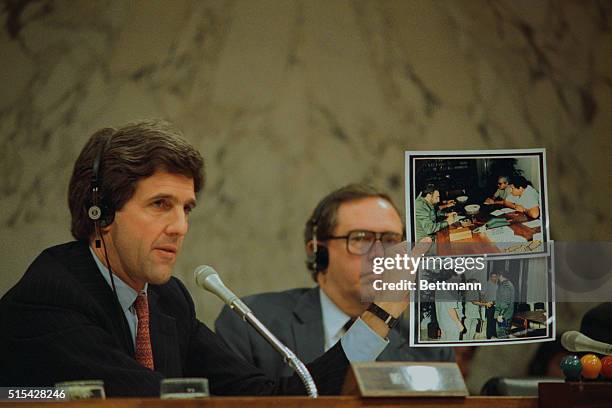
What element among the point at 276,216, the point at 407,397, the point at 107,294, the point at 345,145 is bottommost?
the point at 407,397

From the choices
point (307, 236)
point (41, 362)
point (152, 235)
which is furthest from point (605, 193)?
point (41, 362)

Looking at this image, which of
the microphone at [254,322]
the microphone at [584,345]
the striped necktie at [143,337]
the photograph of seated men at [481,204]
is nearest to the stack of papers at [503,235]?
the photograph of seated men at [481,204]

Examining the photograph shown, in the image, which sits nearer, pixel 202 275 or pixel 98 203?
pixel 202 275

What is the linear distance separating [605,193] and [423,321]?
835 mm

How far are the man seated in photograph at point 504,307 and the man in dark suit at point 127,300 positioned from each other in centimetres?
25

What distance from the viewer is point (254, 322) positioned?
2.19 metres

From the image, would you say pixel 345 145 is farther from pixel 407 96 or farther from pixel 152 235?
pixel 152 235

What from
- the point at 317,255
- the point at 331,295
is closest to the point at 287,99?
the point at 317,255

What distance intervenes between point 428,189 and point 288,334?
56 centimetres

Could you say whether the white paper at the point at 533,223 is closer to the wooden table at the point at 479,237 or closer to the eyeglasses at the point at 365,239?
the wooden table at the point at 479,237

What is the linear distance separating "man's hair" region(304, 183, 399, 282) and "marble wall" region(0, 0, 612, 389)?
0.03 metres

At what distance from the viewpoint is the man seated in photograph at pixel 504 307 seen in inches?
102

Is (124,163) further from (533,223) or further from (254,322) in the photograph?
(533,223)

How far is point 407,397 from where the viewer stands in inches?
70.2
